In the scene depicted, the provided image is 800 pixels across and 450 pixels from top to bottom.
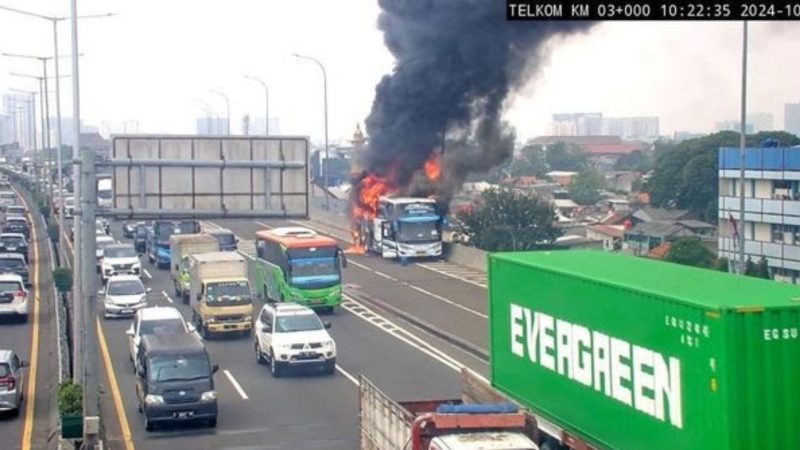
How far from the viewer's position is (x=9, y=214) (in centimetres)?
7500

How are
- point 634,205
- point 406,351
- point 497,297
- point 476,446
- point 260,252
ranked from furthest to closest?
1. point 634,205
2. point 260,252
3. point 406,351
4. point 497,297
5. point 476,446

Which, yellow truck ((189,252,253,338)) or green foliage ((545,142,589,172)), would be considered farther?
green foliage ((545,142,589,172))

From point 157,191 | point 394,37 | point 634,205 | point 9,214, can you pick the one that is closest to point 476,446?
point 157,191

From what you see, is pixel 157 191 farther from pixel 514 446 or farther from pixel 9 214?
pixel 9 214

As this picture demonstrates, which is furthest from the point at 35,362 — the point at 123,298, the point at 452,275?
the point at 452,275

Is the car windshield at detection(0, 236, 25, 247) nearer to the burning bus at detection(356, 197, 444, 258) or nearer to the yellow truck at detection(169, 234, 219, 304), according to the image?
the yellow truck at detection(169, 234, 219, 304)

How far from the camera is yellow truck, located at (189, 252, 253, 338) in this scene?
36438mm

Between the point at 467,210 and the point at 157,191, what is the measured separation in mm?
41711

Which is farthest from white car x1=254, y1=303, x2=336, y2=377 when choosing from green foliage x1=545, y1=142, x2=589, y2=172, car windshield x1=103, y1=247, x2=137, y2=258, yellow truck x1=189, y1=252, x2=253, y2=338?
green foliage x1=545, y1=142, x2=589, y2=172

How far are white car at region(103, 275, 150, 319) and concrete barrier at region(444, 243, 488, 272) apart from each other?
Result: 17.0 metres

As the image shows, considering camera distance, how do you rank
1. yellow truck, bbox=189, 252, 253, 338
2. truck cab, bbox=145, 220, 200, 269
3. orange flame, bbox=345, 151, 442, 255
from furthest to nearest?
1. orange flame, bbox=345, 151, 442, 255
2. truck cab, bbox=145, 220, 200, 269
3. yellow truck, bbox=189, 252, 253, 338

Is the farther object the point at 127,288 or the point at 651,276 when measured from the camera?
the point at 127,288

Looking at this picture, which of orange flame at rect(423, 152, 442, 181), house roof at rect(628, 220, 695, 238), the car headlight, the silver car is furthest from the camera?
house roof at rect(628, 220, 695, 238)
